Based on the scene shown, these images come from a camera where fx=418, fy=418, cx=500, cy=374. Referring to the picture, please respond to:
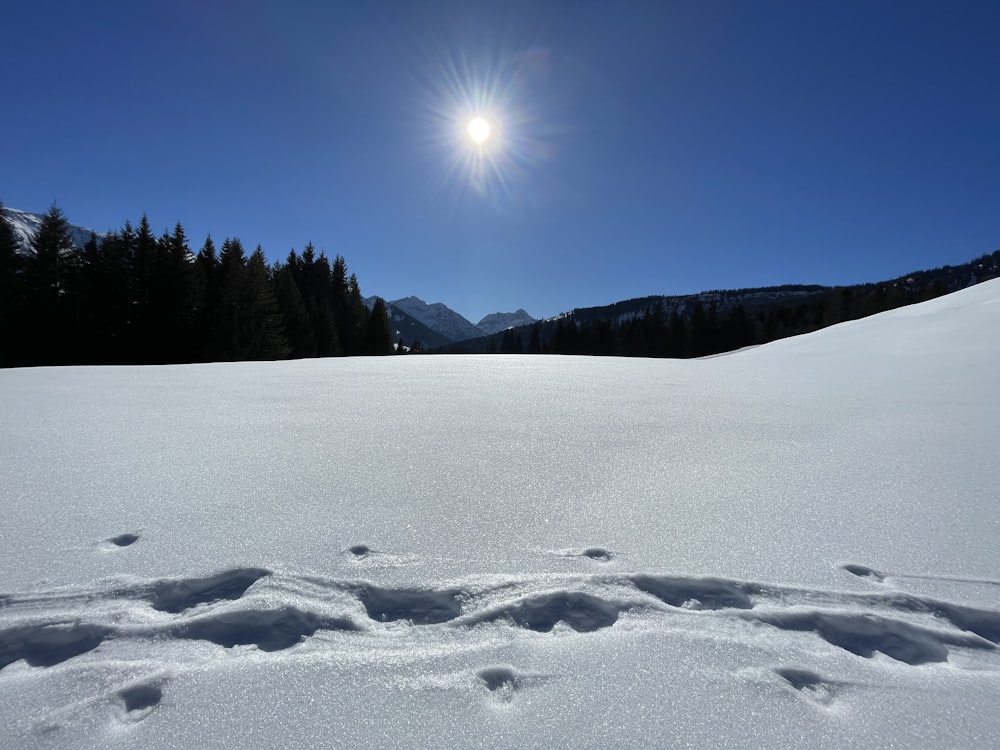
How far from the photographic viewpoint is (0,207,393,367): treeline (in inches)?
719

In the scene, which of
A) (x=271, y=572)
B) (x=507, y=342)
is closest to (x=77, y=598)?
(x=271, y=572)

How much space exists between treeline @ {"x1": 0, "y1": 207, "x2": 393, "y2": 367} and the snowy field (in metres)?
21.9

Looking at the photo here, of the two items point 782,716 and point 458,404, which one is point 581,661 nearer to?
point 782,716

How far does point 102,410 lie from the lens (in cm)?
342

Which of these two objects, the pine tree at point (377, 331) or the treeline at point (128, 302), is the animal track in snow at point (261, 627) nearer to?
the treeline at point (128, 302)

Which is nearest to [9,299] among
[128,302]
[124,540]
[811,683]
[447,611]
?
[128,302]

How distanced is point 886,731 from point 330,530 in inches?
71.3

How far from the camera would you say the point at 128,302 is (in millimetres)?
20406

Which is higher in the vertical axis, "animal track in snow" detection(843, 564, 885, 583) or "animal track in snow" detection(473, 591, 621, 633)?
"animal track in snow" detection(843, 564, 885, 583)

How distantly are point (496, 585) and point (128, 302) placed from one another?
2657 centimetres

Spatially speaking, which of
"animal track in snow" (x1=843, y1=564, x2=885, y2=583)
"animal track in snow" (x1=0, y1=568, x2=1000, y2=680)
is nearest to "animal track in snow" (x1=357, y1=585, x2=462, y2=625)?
"animal track in snow" (x1=0, y1=568, x2=1000, y2=680)

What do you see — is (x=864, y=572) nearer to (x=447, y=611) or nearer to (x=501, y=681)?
(x=501, y=681)

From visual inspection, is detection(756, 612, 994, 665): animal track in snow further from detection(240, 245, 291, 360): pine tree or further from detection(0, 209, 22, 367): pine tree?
detection(0, 209, 22, 367): pine tree

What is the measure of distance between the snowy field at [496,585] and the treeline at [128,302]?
21884 millimetres
